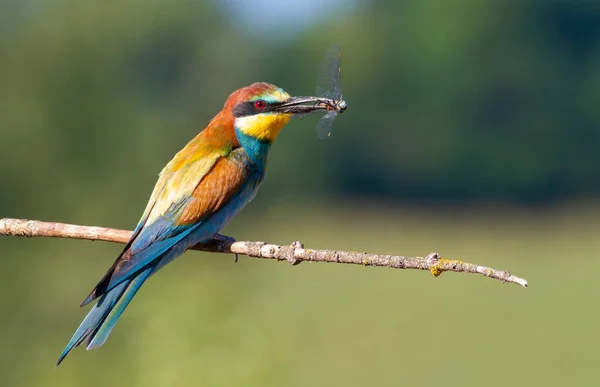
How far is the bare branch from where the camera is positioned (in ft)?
9.47

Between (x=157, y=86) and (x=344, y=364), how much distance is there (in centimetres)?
1171

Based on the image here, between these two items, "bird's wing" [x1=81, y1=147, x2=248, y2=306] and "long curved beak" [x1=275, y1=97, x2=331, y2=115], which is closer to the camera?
"bird's wing" [x1=81, y1=147, x2=248, y2=306]

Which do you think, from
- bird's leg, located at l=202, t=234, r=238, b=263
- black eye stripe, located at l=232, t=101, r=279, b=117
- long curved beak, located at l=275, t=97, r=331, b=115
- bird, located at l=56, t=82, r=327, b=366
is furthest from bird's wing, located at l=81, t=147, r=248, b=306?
long curved beak, located at l=275, t=97, r=331, b=115

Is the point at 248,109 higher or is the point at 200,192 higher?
the point at 248,109

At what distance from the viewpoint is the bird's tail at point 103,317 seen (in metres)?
3.62

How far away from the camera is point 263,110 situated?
436cm

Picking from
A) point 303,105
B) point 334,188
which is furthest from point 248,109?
point 334,188

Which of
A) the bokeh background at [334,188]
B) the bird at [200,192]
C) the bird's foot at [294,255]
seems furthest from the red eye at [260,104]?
the bokeh background at [334,188]

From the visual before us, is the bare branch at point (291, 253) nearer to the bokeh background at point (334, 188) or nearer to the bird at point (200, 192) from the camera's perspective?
the bird at point (200, 192)

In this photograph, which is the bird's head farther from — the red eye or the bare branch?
the bare branch

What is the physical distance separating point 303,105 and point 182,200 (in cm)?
70

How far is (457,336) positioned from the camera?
24453 millimetres

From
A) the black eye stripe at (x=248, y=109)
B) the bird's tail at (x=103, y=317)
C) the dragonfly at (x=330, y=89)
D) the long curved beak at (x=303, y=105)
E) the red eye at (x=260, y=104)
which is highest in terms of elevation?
the dragonfly at (x=330, y=89)

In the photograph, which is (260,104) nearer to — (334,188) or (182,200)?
(182,200)
